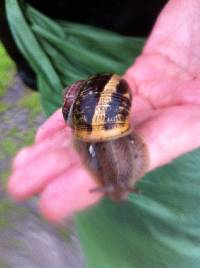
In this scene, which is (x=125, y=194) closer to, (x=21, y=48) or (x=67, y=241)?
(x=21, y=48)

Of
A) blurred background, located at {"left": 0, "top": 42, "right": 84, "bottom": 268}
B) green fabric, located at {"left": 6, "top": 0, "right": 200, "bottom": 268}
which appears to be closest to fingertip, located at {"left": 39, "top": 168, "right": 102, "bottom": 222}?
green fabric, located at {"left": 6, "top": 0, "right": 200, "bottom": 268}

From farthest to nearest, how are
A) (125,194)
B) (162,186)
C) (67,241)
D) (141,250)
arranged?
(67,241) → (141,250) → (162,186) → (125,194)

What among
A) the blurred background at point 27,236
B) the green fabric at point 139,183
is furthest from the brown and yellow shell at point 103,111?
the blurred background at point 27,236

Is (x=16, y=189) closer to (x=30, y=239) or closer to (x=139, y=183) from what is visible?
(x=139, y=183)

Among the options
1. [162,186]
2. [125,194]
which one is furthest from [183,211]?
[125,194]

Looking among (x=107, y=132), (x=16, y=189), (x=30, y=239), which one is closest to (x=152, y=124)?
(x=107, y=132)

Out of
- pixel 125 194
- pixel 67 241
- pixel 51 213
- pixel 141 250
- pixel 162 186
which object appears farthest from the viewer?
pixel 67 241

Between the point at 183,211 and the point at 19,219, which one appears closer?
the point at 183,211

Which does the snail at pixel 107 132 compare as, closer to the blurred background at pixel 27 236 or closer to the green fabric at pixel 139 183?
the green fabric at pixel 139 183
